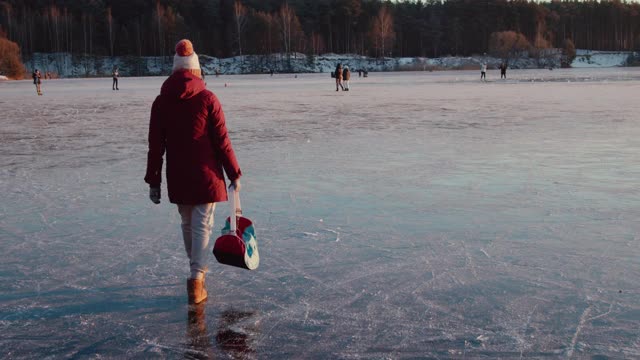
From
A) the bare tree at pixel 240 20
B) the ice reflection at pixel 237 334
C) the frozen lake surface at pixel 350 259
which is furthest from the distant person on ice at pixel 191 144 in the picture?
the bare tree at pixel 240 20

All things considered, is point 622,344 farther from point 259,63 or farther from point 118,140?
point 259,63

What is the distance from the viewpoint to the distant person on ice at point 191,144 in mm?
3643

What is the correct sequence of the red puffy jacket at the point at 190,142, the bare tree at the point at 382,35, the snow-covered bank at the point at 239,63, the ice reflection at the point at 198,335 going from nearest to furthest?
the ice reflection at the point at 198,335, the red puffy jacket at the point at 190,142, the snow-covered bank at the point at 239,63, the bare tree at the point at 382,35

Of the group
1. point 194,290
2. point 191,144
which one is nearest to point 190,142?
point 191,144

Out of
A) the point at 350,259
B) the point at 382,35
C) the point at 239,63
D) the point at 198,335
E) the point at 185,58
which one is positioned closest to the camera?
the point at 198,335

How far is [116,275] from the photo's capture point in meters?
4.34

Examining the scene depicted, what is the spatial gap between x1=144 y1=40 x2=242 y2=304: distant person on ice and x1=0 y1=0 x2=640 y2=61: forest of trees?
95725 millimetres

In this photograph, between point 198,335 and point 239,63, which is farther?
point 239,63

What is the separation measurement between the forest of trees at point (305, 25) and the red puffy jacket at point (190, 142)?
95.7 m

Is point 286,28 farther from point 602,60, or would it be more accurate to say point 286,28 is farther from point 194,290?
point 194,290

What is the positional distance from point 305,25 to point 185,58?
121645mm

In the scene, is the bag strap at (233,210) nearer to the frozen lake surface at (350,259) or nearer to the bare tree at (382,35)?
the frozen lake surface at (350,259)

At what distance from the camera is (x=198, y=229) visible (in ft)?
12.5

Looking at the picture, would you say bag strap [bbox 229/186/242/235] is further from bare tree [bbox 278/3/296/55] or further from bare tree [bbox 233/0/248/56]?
bare tree [bbox 233/0/248/56]
